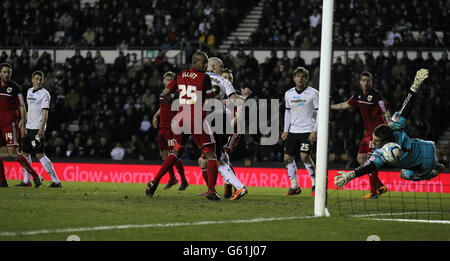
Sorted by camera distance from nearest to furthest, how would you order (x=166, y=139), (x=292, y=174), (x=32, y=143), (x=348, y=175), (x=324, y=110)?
(x=324, y=110), (x=348, y=175), (x=292, y=174), (x=32, y=143), (x=166, y=139)

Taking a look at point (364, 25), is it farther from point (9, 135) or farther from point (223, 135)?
point (9, 135)

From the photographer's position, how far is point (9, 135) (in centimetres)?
1354

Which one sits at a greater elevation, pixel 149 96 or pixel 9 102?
pixel 149 96

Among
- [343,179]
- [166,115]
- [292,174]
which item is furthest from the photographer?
[166,115]

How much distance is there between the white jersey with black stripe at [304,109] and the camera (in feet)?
43.4

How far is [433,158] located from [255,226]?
362cm

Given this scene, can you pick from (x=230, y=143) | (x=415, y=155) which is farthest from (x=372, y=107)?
(x=415, y=155)

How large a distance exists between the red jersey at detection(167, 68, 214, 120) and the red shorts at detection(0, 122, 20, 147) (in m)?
4.46

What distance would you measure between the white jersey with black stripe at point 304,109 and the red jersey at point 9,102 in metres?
5.34

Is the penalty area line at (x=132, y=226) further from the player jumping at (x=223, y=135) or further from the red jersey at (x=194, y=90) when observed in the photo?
the red jersey at (x=194, y=90)

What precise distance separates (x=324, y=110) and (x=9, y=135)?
7.43 m

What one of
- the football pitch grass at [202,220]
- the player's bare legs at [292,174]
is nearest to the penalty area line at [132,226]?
the football pitch grass at [202,220]
